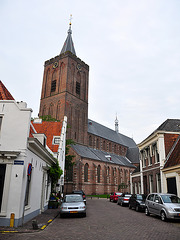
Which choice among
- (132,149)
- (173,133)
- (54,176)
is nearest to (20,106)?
(54,176)

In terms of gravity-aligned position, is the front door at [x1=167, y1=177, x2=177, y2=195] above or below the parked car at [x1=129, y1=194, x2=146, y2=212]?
above

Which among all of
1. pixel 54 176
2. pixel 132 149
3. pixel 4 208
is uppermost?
pixel 132 149

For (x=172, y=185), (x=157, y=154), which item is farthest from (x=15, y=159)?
(x=157, y=154)

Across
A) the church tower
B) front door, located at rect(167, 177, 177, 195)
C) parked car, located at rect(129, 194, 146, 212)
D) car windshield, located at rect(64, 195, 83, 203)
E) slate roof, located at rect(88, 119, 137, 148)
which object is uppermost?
the church tower

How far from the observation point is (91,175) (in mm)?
42625

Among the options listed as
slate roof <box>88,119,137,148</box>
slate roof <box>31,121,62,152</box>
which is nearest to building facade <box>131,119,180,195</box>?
slate roof <box>31,121,62,152</box>

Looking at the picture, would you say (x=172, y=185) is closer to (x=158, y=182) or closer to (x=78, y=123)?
(x=158, y=182)

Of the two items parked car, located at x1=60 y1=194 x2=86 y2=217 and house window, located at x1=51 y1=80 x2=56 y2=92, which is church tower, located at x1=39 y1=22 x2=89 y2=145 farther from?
parked car, located at x1=60 y1=194 x2=86 y2=217

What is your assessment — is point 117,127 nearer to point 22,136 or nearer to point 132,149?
point 132,149

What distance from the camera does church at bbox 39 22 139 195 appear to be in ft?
137

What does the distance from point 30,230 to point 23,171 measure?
7.95 feet

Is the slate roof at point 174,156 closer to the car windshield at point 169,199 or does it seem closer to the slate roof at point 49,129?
the car windshield at point 169,199

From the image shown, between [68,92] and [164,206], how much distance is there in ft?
126

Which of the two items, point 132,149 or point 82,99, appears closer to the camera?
point 82,99
